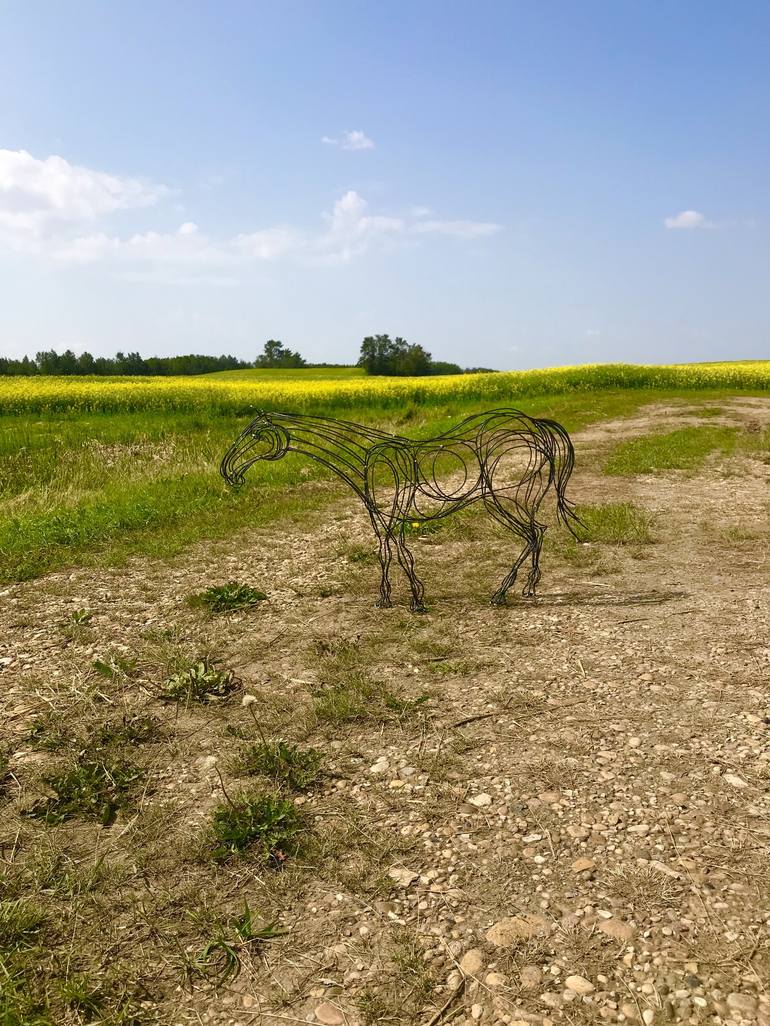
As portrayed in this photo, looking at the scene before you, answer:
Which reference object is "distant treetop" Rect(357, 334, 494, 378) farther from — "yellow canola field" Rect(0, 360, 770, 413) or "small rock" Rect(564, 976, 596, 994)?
"small rock" Rect(564, 976, 596, 994)

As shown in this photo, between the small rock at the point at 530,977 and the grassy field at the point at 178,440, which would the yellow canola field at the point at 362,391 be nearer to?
the grassy field at the point at 178,440

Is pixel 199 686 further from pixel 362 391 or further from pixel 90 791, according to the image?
pixel 362 391

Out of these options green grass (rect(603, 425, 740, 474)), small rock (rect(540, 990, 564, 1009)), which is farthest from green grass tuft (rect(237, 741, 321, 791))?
green grass (rect(603, 425, 740, 474))

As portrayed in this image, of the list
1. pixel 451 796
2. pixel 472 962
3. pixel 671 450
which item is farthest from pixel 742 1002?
pixel 671 450

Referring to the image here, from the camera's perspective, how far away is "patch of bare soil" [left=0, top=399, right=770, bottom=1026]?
2336 millimetres

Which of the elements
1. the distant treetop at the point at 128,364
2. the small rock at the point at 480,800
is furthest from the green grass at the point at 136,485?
the distant treetop at the point at 128,364

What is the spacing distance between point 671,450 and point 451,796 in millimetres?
10942

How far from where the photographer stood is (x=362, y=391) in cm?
2416

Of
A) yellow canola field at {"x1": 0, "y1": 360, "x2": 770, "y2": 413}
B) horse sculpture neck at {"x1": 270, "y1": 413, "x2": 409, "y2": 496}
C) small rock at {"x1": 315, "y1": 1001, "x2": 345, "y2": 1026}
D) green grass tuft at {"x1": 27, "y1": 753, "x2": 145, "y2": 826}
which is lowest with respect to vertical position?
small rock at {"x1": 315, "y1": 1001, "x2": 345, "y2": 1026}

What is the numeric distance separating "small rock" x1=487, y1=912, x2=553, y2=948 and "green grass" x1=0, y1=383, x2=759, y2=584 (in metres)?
5.47

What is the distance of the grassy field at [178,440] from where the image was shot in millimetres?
7871

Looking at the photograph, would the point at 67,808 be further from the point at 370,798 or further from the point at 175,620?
the point at 175,620

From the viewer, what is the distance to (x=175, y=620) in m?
5.53

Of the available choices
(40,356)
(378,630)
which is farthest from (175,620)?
(40,356)
